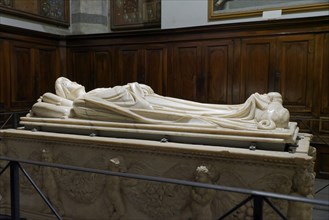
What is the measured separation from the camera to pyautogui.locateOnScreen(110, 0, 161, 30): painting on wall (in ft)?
20.7

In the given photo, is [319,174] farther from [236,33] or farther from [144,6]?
[144,6]

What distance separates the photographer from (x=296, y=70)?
4312 mm

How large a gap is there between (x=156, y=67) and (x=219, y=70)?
3.60 ft

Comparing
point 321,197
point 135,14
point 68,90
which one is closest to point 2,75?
point 68,90

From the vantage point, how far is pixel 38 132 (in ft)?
9.30

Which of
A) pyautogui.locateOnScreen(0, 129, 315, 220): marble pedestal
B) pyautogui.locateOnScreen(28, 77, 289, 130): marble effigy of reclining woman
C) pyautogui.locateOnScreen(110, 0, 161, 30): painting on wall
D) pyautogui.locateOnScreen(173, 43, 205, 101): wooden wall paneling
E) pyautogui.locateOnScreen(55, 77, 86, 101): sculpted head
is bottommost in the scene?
pyautogui.locateOnScreen(0, 129, 315, 220): marble pedestal

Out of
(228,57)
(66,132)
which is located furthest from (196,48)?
(66,132)

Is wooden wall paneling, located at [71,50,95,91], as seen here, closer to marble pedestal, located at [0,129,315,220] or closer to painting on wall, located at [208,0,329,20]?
painting on wall, located at [208,0,329,20]

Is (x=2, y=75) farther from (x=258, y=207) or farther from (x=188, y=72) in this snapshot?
(x=258, y=207)

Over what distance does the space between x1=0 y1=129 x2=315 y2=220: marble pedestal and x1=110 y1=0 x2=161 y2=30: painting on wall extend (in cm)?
413

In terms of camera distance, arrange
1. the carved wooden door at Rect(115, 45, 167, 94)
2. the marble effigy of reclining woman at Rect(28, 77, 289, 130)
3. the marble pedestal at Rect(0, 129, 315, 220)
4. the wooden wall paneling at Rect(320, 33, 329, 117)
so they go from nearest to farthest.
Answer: the marble pedestal at Rect(0, 129, 315, 220)
the marble effigy of reclining woman at Rect(28, 77, 289, 130)
the wooden wall paneling at Rect(320, 33, 329, 117)
the carved wooden door at Rect(115, 45, 167, 94)

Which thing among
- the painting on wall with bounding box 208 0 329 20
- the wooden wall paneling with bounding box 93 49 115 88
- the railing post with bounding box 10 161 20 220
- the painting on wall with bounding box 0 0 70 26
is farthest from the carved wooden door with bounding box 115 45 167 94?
the railing post with bounding box 10 161 20 220

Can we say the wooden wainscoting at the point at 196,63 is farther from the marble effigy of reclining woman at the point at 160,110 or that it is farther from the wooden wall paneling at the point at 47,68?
the marble effigy of reclining woman at the point at 160,110

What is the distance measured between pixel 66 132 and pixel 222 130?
1.40 m
